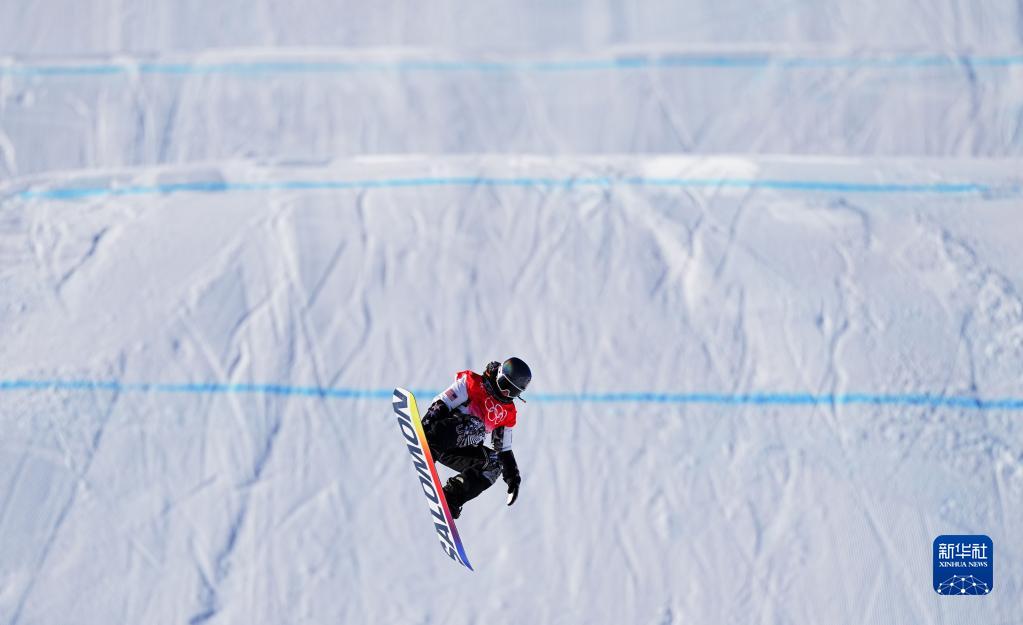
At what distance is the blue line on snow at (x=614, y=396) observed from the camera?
671 centimetres

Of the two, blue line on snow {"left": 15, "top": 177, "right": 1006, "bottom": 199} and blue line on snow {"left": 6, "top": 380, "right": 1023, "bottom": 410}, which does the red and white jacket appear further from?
blue line on snow {"left": 15, "top": 177, "right": 1006, "bottom": 199}

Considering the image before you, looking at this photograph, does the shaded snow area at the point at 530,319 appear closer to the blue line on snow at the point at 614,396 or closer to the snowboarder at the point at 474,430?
the blue line on snow at the point at 614,396

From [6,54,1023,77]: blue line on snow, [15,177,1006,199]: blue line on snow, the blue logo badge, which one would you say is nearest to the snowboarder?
the blue logo badge

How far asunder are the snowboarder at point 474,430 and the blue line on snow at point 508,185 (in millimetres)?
3367

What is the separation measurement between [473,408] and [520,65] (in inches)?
193

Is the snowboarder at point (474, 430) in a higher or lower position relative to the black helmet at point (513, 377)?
lower

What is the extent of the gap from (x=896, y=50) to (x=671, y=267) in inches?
120

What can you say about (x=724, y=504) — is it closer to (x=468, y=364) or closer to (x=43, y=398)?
(x=468, y=364)

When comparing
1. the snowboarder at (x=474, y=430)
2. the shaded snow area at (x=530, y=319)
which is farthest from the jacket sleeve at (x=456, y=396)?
the shaded snow area at (x=530, y=319)

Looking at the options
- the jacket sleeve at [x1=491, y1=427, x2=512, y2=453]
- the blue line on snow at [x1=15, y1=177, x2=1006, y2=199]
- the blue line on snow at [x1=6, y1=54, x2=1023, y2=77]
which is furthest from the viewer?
the blue line on snow at [x1=6, y1=54, x2=1023, y2=77]

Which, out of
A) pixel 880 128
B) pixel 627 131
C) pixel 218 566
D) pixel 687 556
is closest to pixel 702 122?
pixel 627 131

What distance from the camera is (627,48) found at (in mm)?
8938

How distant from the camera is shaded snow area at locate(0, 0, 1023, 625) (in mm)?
6203

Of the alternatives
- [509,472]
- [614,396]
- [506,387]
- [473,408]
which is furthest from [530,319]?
[506,387]
